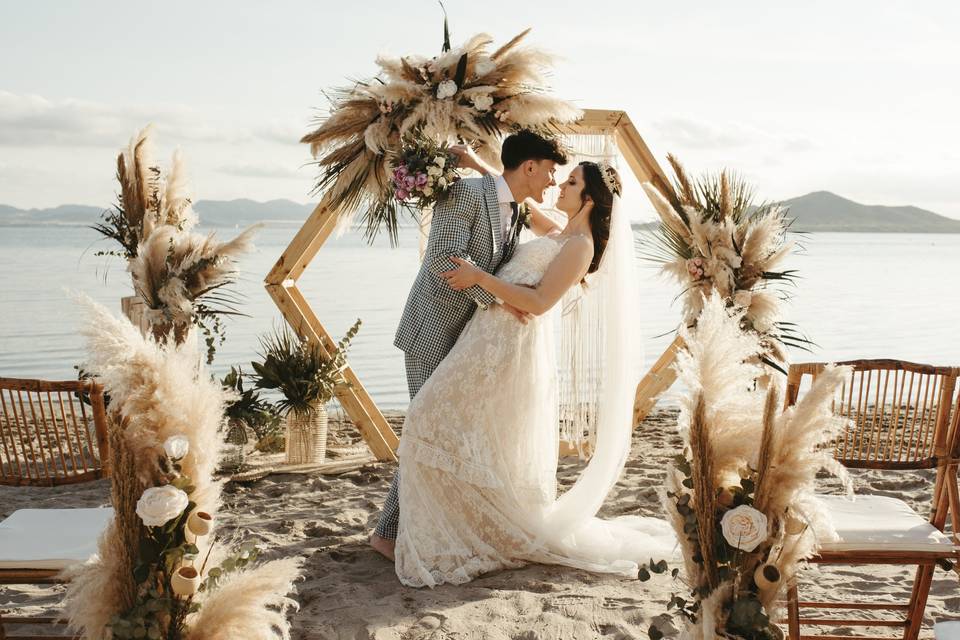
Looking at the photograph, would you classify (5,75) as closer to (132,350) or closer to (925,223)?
(132,350)

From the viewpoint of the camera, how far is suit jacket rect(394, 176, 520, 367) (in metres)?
4.34

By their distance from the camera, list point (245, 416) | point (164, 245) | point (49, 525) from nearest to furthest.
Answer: point (49, 525) < point (164, 245) < point (245, 416)

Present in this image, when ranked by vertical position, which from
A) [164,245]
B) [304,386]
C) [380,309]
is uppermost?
[164,245]

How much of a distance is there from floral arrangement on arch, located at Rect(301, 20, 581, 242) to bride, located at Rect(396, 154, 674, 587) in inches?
27.7

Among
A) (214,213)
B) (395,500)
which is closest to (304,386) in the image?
(395,500)

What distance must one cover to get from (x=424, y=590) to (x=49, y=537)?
5.44ft

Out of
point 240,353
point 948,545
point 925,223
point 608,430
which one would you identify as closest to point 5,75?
point 240,353

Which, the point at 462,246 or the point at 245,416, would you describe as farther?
the point at 245,416

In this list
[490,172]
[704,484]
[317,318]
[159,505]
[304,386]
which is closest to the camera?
[159,505]

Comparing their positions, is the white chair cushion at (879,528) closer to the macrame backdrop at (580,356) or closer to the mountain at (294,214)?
the macrame backdrop at (580,356)

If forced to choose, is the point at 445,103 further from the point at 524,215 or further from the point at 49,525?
the point at 49,525

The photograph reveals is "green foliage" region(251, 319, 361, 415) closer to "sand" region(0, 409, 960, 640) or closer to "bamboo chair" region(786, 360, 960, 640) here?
"sand" region(0, 409, 960, 640)

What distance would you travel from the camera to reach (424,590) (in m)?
4.01

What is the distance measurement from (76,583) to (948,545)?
2589 millimetres
